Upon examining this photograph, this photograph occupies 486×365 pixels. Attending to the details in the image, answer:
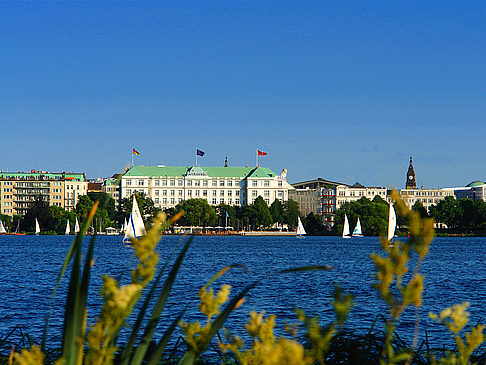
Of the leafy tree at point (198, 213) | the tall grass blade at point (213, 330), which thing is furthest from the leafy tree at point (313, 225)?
the tall grass blade at point (213, 330)

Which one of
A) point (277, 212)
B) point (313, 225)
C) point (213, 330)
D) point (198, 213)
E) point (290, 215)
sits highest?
point (277, 212)

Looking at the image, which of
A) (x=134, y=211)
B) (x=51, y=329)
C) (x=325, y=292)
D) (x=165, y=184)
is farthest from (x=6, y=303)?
(x=165, y=184)

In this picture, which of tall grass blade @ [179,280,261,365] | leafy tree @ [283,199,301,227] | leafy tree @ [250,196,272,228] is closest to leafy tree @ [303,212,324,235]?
leafy tree @ [283,199,301,227]

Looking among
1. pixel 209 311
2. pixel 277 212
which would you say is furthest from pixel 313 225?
pixel 209 311

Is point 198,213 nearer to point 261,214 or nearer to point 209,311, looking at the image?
point 261,214

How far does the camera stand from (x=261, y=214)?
176 meters

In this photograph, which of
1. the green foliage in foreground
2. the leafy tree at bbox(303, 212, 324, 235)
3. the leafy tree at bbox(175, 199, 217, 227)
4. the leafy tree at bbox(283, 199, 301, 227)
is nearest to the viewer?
the green foliage in foreground

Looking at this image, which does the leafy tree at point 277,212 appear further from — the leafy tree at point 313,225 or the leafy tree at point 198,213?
the leafy tree at point 198,213

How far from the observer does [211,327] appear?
362cm

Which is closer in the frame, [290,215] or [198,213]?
[198,213]

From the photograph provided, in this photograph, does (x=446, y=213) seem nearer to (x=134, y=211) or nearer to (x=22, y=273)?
(x=134, y=211)

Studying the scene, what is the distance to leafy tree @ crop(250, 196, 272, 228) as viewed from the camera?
176 m

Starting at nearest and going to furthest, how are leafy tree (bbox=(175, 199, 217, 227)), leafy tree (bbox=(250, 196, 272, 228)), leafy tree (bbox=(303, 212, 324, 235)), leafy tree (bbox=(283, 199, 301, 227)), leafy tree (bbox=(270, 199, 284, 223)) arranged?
leafy tree (bbox=(175, 199, 217, 227))
leafy tree (bbox=(250, 196, 272, 228))
leafy tree (bbox=(303, 212, 324, 235))
leafy tree (bbox=(270, 199, 284, 223))
leafy tree (bbox=(283, 199, 301, 227))

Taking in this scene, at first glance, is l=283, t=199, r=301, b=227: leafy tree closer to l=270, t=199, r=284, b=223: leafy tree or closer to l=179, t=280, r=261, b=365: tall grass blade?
l=270, t=199, r=284, b=223: leafy tree
